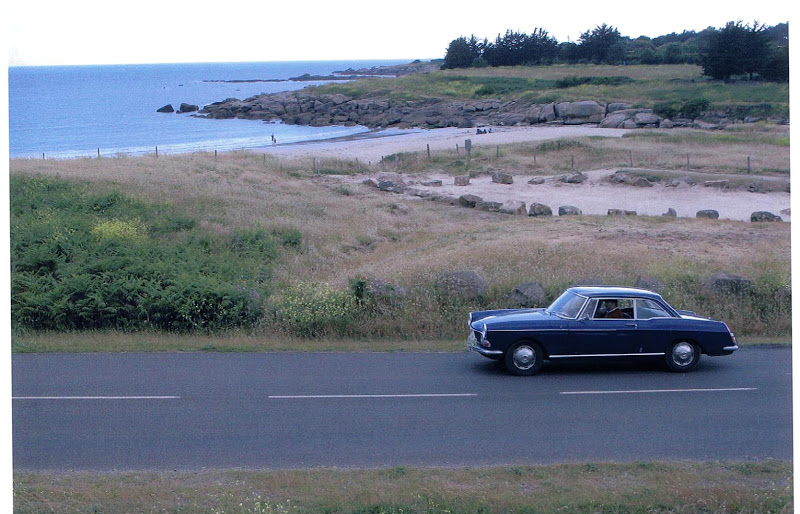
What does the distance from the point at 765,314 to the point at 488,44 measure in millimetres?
113919

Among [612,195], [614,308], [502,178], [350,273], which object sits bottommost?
[612,195]

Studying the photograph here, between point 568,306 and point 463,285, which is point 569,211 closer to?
point 463,285

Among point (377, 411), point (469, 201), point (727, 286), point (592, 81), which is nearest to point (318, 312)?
point (377, 411)

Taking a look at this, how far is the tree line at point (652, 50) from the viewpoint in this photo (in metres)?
76.5

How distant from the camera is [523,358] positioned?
12953mm

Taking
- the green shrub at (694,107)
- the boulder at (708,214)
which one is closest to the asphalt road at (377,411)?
the boulder at (708,214)

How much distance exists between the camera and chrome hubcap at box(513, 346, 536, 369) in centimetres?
1295

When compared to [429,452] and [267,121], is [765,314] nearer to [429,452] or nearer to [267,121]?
[429,452]

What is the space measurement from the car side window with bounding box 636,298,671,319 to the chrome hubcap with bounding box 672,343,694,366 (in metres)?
0.61

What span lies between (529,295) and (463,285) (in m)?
1.49

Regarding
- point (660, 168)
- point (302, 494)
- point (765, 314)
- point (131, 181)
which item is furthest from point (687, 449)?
point (660, 168)

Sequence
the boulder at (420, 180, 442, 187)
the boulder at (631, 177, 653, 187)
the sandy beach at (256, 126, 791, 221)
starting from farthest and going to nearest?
the boulder at (420, 180, 442, 187), the boulder at (631, 177, 653, 187), the sandy beach at (256, 126, 791, 221)

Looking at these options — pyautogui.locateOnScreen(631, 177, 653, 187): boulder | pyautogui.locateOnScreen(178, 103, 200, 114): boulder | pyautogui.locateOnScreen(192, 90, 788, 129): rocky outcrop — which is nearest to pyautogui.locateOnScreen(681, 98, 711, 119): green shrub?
pyautogui.locateOnScreen(192, 90, 788, 129): rocky outcrop

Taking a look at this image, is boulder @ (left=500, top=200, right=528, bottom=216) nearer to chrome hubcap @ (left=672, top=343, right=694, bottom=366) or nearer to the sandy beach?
the sandy beach
